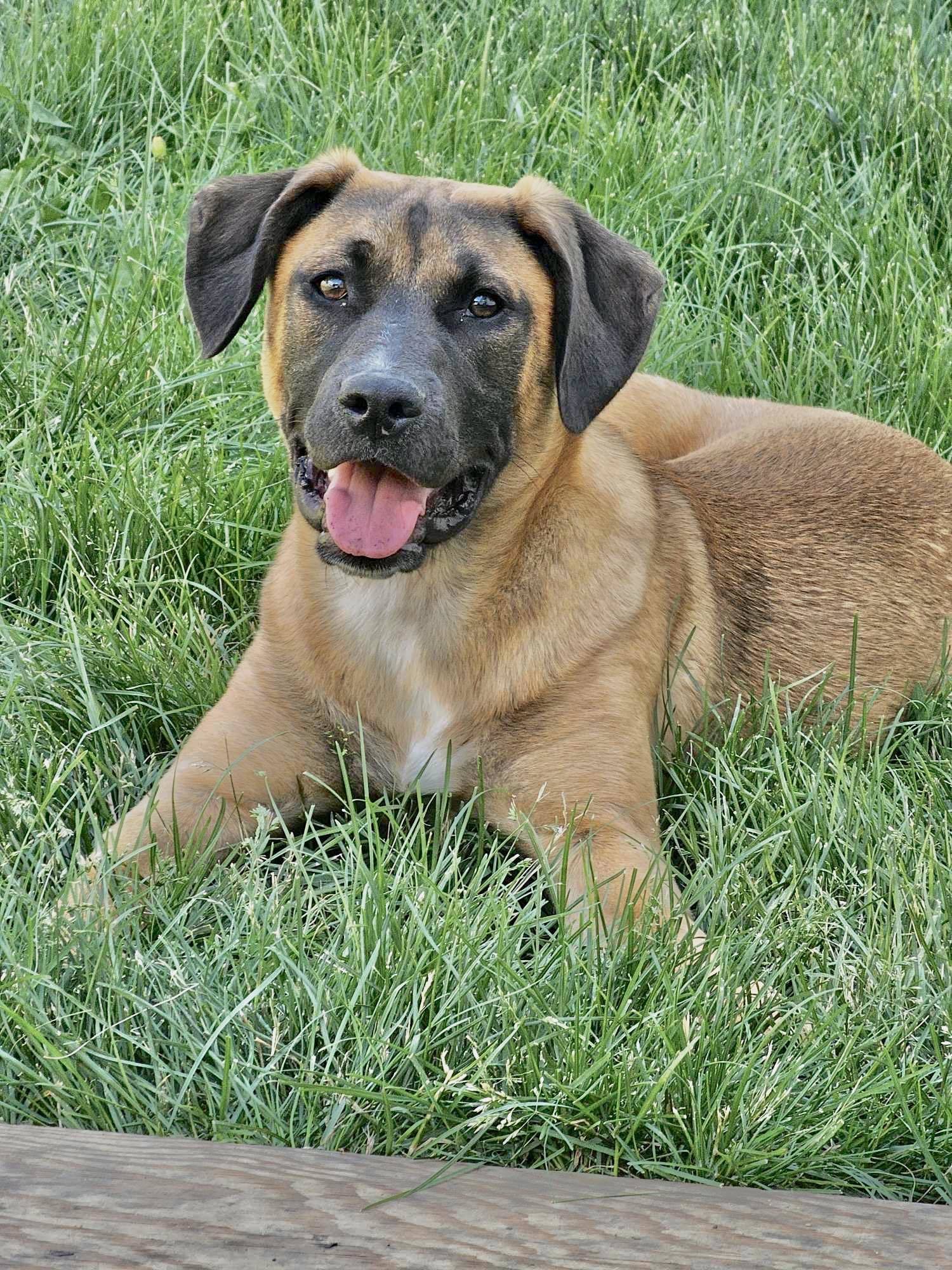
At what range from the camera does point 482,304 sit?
3.29m

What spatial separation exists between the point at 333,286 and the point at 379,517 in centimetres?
53

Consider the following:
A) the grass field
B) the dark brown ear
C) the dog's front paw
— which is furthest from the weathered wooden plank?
the dark brown ear

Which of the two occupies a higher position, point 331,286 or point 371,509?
point 331,286

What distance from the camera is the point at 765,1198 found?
6.91 feet

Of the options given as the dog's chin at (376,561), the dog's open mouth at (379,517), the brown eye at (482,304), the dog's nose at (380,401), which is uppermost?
the brown eye at (482,304)

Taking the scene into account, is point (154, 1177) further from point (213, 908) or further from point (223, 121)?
point (223, 121)

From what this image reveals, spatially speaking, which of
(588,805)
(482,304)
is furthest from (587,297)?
(588,805)

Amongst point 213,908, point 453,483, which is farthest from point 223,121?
point 213,908

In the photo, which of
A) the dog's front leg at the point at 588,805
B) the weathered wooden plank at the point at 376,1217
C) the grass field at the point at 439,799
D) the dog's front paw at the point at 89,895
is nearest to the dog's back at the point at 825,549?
the grass field at the point at 439,799

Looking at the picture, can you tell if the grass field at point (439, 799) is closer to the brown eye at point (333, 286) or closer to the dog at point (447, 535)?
the dog at point (447, 535)

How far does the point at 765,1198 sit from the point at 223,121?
4.64m

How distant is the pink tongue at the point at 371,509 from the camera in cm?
320

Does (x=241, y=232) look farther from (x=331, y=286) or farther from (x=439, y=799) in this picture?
(x=439, y=799)

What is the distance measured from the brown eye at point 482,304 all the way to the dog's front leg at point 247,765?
92cm
